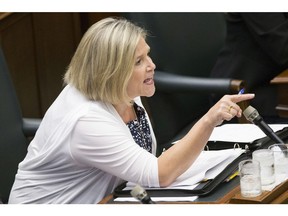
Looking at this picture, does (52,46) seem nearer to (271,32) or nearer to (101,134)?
(271,32)

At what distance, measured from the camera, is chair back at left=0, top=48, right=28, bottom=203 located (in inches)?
88.4

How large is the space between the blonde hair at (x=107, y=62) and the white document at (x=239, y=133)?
0.32 m

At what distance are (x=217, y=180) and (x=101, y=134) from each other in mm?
328

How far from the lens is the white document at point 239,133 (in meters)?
2.06

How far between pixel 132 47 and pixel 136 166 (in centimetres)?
32

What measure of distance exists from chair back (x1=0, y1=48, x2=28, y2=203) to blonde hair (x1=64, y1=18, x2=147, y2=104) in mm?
400

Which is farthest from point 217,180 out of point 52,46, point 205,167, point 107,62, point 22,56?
point 52,46

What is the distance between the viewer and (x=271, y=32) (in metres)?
2.81

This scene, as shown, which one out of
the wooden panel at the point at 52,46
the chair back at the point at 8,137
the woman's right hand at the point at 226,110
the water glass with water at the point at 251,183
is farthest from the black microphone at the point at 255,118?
the wooden panel at the point at 52,46

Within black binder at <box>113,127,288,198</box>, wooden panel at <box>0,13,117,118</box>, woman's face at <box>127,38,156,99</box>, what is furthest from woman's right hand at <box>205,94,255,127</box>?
wooden panel at <box>0,13,117,118</box>

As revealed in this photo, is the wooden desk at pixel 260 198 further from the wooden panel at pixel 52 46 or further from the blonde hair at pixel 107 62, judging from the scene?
the wooden panel at pixel 52 46

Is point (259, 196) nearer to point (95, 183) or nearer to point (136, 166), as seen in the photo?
point (136, 166)

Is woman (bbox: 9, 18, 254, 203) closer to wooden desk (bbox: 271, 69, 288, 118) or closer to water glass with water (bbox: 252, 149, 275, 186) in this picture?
water glass with water (bbox: 252, 149, 275, 186)

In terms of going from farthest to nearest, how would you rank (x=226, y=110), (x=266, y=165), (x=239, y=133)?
(x=239, y=133) → (x=226, y=110) → (x=266, y=165)
